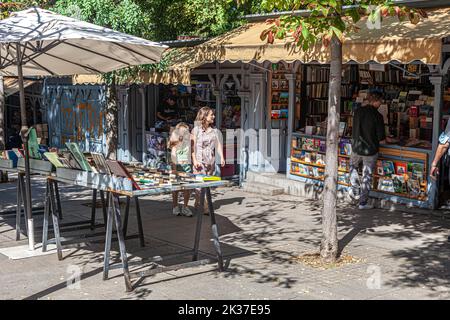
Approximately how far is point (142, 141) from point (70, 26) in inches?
368

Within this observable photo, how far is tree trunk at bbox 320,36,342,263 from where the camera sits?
7.50 meters

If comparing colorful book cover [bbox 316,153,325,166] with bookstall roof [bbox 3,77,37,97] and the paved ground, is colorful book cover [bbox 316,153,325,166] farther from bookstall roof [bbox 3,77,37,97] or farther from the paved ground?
bookstall roof [bbox 3,77,37,97]

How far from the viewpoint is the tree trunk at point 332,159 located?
7.50 meters

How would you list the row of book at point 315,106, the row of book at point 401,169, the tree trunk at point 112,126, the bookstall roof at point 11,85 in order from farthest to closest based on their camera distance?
the bookstall roof at point 11,85 → the row of book at point 315,106 → the tree trunk at point 112,126 → the row of book at point 401,169

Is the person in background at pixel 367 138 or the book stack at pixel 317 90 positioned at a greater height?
the book stack at pixel 317 90

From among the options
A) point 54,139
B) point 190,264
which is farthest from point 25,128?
point 54,139

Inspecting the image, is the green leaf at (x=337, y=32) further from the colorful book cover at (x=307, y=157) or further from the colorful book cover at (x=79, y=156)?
the colorful book cover at (x=307, y=157)

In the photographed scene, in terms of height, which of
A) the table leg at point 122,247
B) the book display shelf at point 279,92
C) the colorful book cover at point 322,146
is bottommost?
the table leg at point 122,247

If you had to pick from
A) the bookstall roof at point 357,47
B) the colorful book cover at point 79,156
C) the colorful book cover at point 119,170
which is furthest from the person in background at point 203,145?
the colorful book cover at point 119,170

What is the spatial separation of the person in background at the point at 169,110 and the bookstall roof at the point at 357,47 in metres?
3.72

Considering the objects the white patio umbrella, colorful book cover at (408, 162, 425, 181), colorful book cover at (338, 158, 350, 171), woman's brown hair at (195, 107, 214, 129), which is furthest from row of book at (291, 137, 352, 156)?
the white patio umbrella

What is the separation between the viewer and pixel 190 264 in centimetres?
712

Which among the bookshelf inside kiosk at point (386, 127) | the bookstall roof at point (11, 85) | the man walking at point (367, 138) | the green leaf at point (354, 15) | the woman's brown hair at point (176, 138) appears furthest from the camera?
the bookstall roof at point (11, 85)
